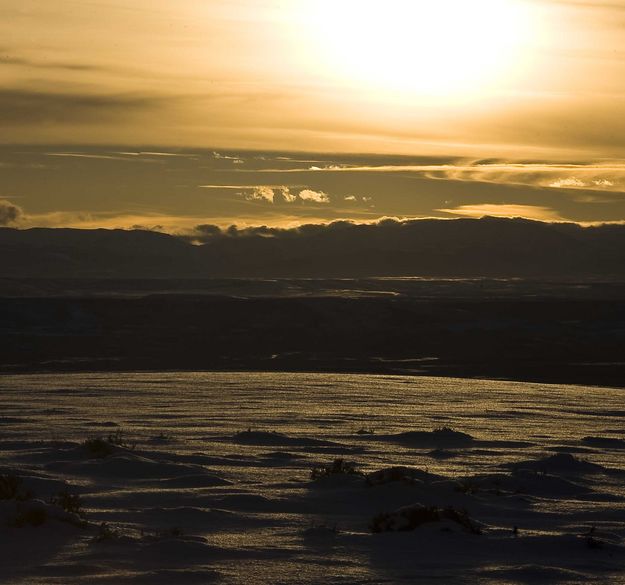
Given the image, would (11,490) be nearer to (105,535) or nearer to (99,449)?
(105,535)

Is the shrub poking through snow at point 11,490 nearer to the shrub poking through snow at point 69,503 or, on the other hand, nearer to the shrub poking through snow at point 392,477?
the shrub poking through snow at point 69,503

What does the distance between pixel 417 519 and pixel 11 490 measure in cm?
317

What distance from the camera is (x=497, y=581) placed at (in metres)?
7.22

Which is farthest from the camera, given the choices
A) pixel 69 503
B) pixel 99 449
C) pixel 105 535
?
pixel 99 449

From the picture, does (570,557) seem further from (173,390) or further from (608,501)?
(173,390)

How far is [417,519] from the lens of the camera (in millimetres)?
8625

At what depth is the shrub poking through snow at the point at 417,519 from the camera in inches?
336

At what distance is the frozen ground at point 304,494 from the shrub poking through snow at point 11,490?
2 centimetres

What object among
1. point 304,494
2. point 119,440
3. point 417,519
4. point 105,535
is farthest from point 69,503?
point 119,440

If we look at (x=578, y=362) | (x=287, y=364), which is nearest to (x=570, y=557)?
(x=287, y=364)

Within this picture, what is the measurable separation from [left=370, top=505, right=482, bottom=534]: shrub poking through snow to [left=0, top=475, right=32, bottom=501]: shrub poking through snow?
270 centimetres

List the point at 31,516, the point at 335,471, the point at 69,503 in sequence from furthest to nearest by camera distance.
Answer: the point at 335,471 < the point at 69,503 < the point at 31,516

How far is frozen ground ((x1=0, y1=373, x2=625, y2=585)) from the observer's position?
753 cm

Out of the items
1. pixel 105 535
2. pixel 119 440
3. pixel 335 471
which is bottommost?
pixel 119 440
